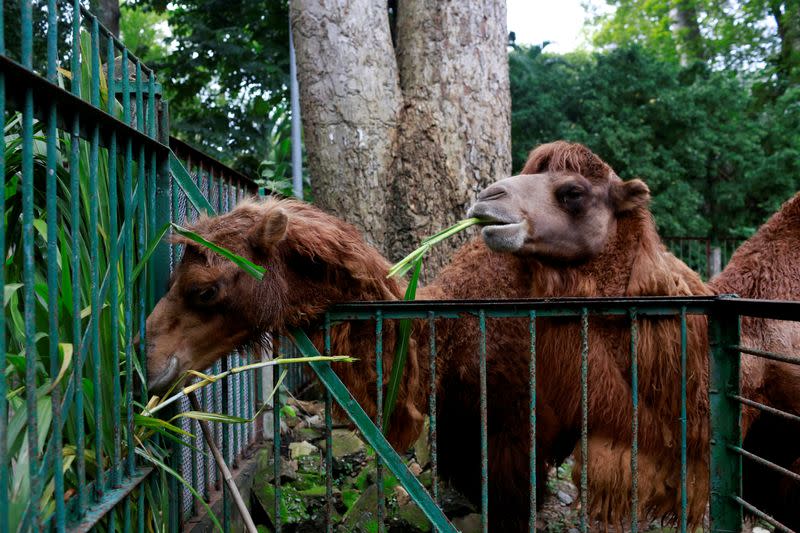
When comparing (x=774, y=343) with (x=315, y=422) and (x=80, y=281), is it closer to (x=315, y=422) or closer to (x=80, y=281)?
(x=80, y=281)

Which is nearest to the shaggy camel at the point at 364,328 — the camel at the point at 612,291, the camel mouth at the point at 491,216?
the camel at the point at 612,291

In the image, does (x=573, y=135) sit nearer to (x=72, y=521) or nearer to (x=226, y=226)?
(x=226, y=226)

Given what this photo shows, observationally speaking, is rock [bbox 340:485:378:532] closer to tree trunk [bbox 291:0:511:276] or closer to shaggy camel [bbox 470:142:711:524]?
shaggy camel [bbox 470:142:711:524]

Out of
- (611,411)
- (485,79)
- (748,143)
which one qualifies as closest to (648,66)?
(748,143)

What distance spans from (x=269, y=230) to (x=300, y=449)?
316 centimetres

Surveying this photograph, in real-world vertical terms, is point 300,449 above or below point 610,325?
below

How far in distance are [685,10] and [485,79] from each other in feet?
69.0

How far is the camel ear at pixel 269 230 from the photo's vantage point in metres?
3.09

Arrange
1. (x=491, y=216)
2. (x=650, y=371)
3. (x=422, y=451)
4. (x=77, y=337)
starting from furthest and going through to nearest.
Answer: (x=422, y=451) < (x=491, y=216) < (x=650, y=371) < (x=77, y=337)

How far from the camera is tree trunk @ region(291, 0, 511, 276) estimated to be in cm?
589

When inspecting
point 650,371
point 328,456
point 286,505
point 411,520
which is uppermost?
point 650,371

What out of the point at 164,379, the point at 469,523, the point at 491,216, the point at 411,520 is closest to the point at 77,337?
the point at 164,379

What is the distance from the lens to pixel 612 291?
3561mm

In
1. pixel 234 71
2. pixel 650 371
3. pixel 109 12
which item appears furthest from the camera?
pixel 234 71
